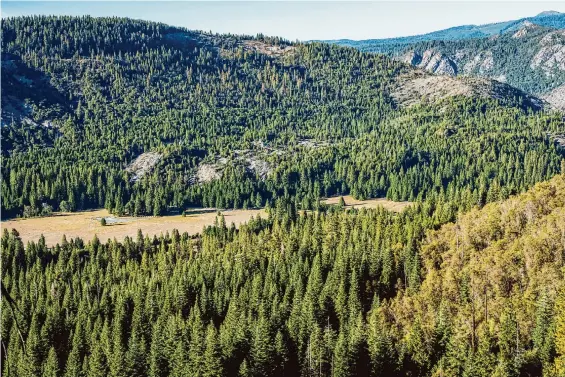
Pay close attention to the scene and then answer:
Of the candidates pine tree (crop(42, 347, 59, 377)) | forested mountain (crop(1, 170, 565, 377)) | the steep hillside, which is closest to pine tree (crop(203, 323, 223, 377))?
forested mountain (crop(1, 170, 565, 377))

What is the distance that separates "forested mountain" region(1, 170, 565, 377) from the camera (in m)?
91.0

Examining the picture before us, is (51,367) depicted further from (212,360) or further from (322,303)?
(322,303)

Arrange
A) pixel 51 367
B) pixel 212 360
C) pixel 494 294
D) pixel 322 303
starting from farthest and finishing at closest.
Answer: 1. pixel 322 303
2. pixel 494 294
3. pixel 51 367
4. pixel 212 360

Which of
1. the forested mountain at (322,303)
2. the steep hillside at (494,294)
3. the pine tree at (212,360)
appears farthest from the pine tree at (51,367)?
the steep hillside at (494,294)

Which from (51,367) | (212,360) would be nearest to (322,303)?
(212,360)

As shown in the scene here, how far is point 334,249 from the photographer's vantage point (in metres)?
148

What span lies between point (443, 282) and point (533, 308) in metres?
23.1

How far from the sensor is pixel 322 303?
115562mm

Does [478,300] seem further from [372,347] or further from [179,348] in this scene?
[179,348]

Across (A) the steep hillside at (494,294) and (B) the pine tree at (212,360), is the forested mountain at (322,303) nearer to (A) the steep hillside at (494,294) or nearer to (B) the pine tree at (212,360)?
(B) the pine tree at (212,360)

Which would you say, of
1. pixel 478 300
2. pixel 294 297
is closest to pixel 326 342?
pixel 294 297

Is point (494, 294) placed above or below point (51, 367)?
above

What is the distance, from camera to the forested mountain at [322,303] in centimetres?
9100

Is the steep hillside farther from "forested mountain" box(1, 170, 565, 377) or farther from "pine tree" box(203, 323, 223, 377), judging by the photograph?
"pine tree" box(203, 323, 223, 377)
